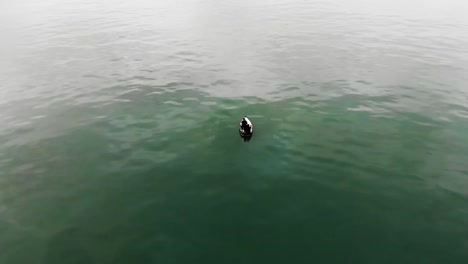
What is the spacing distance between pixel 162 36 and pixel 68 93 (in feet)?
87.7

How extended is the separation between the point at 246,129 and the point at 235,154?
2357mm

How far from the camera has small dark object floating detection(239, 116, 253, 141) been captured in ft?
72.5

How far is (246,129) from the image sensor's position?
72.8 ft

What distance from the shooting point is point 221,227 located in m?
14.9

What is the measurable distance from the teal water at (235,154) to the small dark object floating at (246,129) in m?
0.64

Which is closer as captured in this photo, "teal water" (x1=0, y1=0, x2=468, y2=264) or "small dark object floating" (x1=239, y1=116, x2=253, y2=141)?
"teal water" (x1=0, y1=0, x2=468, y2=264)

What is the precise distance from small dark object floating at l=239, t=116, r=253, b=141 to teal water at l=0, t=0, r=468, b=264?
641 mm

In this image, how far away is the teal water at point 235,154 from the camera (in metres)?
14.2

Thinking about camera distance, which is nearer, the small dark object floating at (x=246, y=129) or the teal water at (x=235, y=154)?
the teal water at (x=235, y=154)

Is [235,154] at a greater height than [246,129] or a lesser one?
lesser

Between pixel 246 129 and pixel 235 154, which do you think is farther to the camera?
pixel 246 129

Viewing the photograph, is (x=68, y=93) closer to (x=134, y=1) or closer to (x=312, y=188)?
(x=312, y=188)

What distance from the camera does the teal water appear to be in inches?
560

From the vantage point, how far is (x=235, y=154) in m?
20.8
